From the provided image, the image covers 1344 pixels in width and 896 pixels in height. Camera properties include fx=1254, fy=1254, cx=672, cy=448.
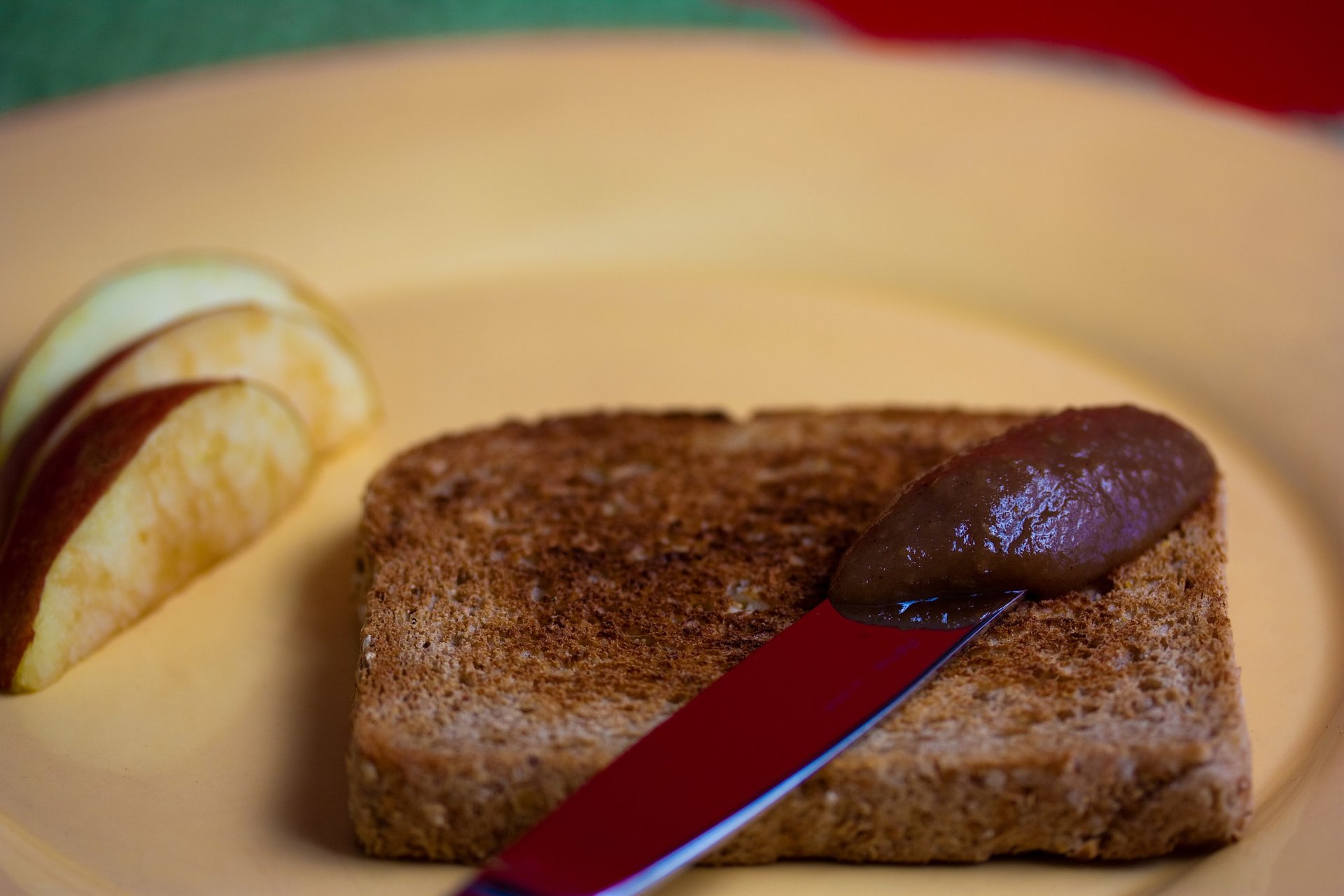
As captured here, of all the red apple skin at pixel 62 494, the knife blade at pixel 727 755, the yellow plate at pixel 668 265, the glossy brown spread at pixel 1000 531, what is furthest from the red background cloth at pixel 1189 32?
the red apple skin at pixel 62 494

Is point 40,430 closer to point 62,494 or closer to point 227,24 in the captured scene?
point 62,494

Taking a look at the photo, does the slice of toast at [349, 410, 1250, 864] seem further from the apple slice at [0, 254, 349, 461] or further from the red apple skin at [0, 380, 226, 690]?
the apple slice at [0, 254, 349, 461]

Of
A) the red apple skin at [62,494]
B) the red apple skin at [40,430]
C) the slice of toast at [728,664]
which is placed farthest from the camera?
the red apple skin at [40,430]

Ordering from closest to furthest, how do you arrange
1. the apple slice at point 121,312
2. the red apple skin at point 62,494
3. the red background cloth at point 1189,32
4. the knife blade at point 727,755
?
the knife blade at point 727,755 → the red apple skin at point 62,494 → the apple slice at point 121,312 → the red background cloth at point 1189,32

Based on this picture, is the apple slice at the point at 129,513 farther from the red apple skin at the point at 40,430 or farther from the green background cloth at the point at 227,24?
the green background cloth at the point at 227,24

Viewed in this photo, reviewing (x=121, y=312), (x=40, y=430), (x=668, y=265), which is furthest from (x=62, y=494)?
(x=668, y=265)

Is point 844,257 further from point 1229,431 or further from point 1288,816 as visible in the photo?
point 1288,816
